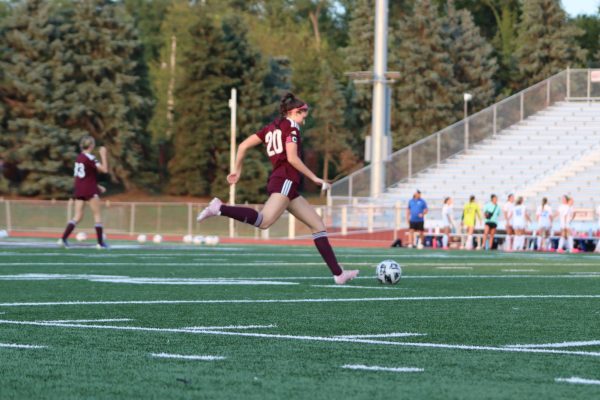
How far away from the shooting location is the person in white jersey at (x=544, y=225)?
111ft

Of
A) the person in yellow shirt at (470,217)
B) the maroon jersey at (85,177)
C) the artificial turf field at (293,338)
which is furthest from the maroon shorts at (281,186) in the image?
the person in yellow shirt at (470,217)

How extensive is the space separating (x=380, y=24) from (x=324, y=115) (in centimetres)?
2732

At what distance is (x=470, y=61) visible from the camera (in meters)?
71.1

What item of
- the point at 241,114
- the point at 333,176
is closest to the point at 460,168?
the point at 241,114

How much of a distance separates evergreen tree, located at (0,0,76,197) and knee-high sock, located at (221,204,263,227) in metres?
47.5

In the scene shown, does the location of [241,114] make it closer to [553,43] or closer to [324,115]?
[324,115]

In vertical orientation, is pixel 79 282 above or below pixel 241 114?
below

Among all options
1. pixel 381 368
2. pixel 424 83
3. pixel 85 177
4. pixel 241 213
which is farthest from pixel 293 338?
pixel 424 83

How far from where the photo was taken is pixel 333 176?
76625 millimetres

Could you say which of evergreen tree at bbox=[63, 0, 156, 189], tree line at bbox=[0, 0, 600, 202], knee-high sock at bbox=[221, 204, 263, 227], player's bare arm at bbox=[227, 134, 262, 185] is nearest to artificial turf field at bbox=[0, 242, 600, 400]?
knee-high sock at bbox=[221, 204, 263, 227]

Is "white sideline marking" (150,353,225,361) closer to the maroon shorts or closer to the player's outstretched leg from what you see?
the player's outstretched leg

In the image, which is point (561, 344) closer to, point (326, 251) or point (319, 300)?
point (319, 300)

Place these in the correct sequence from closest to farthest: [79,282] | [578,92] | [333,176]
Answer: [79,282], [578,92], [333,176]

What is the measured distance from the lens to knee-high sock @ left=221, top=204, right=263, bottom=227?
12422 millimetres
